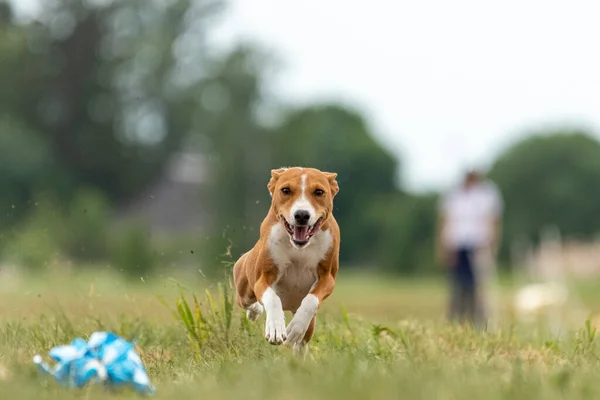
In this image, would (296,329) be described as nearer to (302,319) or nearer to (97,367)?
(302,319)

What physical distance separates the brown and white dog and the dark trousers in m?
8.09

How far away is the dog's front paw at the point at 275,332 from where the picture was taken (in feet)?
19.7

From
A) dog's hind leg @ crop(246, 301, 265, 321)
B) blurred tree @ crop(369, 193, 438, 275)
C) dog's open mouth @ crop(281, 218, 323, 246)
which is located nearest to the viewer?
dog's open mouth @ crop(281, 218, 323, 246)

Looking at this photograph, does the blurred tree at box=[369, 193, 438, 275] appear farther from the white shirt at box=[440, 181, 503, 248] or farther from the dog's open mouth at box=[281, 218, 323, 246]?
the dog's open mouth at box=[281, 218, 323, 246]

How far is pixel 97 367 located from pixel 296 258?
153 cm

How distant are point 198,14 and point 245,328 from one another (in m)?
43.7

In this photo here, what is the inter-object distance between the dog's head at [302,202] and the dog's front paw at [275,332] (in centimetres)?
45

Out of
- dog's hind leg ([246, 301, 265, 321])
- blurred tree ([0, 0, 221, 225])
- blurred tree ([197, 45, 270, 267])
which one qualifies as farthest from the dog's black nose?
blurred tree ([0, 0, 221, 225])

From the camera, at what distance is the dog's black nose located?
237 inches

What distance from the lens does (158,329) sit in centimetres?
821

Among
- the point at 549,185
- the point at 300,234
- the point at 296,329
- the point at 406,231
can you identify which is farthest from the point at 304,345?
the point at 549,185

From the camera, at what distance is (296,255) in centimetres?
634

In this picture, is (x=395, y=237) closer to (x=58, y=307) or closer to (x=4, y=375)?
(x=58, y=307)

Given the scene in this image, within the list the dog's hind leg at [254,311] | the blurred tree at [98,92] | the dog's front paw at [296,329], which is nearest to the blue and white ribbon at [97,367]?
the dog's front paw at [296,329]
